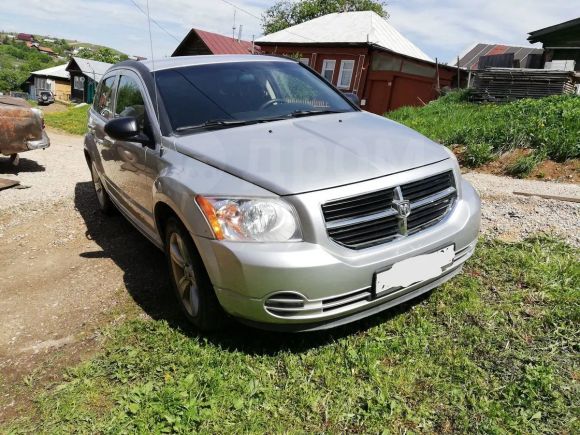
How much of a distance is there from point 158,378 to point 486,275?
2355mm

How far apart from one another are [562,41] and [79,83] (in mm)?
48770

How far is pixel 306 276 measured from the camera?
7.48 feet

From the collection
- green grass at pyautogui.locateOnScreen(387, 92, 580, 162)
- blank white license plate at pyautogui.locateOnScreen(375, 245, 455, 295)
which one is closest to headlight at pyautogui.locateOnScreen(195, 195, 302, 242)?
blank white license plate at pyautogui.locateOnScreen(375, 245, 455, 295)

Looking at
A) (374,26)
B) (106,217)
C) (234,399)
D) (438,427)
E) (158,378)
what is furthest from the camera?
(374,26)

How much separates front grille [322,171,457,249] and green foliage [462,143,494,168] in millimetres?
4562

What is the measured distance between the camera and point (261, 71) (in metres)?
3.81

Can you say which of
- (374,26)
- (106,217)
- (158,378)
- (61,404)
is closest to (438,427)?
(158,378)

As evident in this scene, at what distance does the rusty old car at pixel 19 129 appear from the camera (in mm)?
6988

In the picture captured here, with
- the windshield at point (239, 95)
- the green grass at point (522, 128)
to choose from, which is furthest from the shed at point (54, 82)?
the windshield at point (239, 95)

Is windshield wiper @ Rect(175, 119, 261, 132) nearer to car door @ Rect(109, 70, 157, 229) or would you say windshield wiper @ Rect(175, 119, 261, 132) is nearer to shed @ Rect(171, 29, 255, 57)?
car door @ Rect(109, 70, 157, 229)

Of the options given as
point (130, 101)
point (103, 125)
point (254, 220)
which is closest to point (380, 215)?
point (254, 220)

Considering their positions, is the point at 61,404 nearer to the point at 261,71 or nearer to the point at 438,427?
the point at 438,427

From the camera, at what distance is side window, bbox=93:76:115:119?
4.58 m

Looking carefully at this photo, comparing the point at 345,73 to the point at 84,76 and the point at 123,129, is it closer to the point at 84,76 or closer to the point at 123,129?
the point at 123,129
